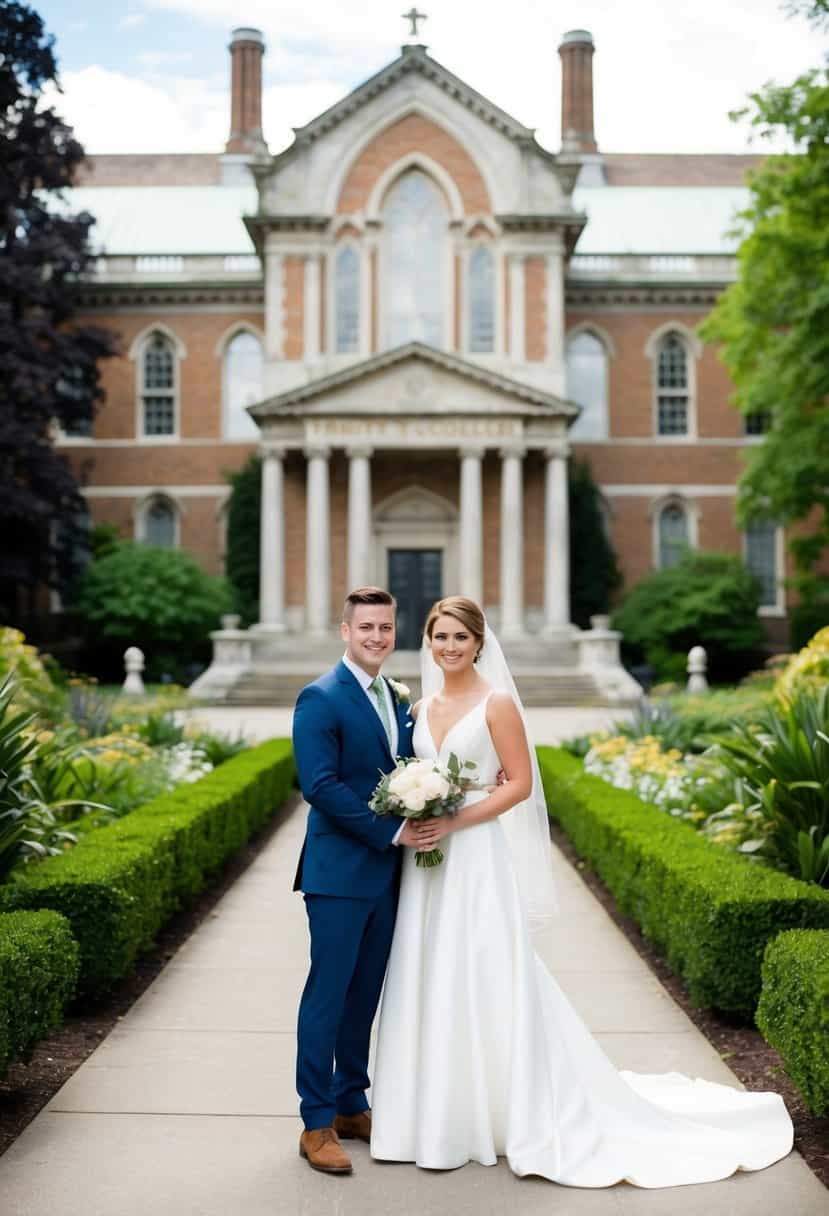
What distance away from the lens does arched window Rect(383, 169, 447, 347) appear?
3422cm

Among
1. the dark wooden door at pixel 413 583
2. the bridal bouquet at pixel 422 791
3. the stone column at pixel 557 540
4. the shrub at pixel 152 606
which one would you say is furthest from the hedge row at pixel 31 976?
the dark wooden door at pixel 413 583

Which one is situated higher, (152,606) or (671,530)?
(671,530)

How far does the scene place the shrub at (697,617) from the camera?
32.8 meters

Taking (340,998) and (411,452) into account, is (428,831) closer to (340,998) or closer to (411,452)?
(340,998)

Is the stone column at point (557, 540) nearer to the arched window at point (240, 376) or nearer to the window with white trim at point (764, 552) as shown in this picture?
the window with white trim at point (764, 552)

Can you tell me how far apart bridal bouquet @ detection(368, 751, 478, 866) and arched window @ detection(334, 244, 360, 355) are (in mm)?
30533

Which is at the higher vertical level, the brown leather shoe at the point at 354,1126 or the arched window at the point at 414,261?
the arched window at the point at 414,261

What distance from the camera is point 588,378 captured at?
37.6 metres

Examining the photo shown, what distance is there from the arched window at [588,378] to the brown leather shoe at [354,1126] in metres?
33.7

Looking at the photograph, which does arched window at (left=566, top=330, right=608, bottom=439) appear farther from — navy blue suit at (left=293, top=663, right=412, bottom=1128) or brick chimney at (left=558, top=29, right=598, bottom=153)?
navy blue suit at (left=293, top=663, right=412, bottom=1128)

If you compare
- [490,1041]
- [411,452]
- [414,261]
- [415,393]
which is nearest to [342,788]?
[490,1041]

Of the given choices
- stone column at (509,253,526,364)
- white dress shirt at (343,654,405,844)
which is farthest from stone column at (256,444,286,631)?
white dress shirt at (343,654,405,844)

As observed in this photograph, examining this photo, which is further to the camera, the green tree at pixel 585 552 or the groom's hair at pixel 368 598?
the green tree at pixel 585 552

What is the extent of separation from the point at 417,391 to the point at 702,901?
26.7m
